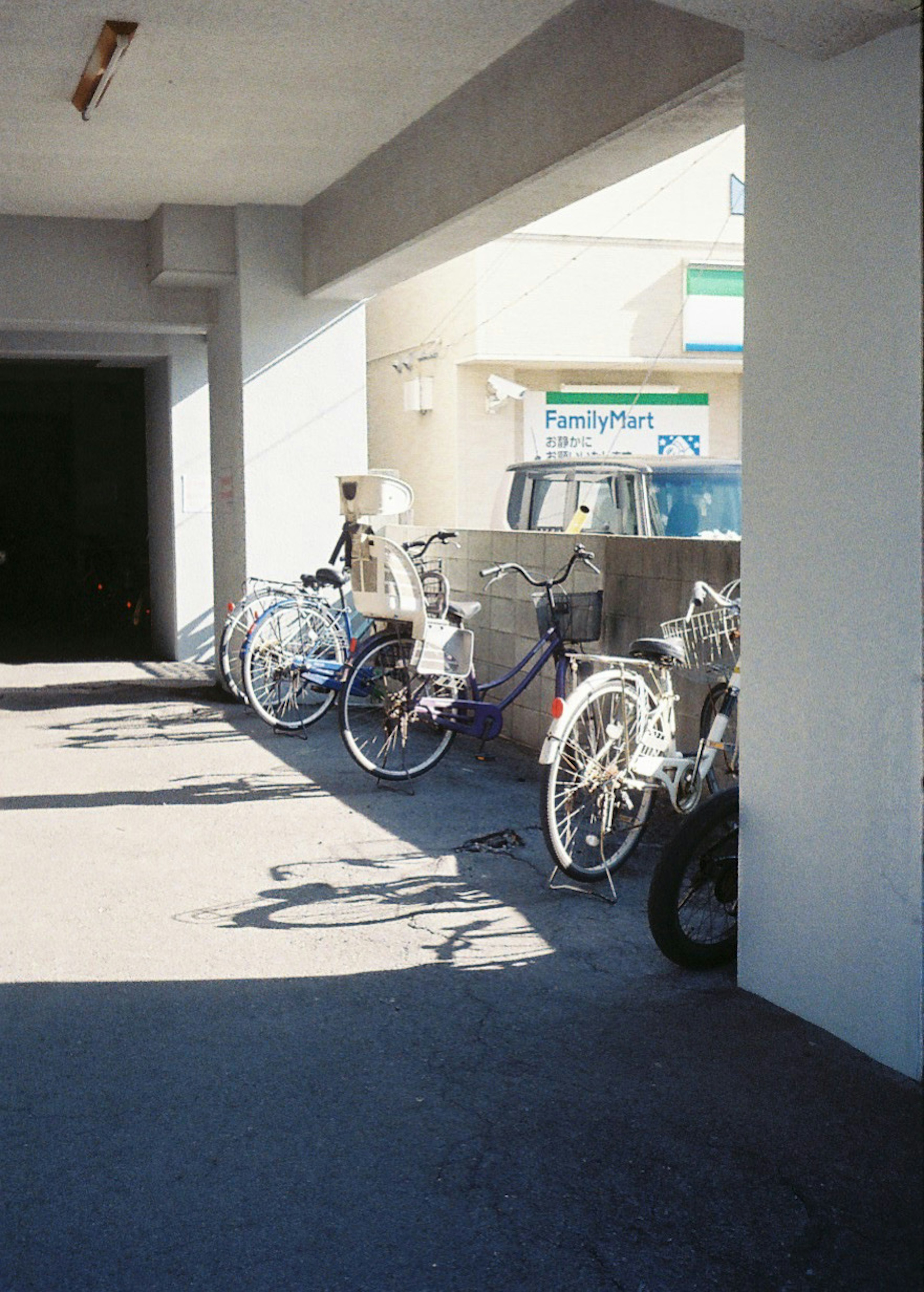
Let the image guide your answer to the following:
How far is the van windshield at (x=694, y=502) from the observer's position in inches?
350

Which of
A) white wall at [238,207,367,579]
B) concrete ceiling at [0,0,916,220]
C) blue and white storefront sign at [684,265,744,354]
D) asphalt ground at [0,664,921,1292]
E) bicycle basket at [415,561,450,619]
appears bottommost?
asphalt ground at [0,664,921,1292]

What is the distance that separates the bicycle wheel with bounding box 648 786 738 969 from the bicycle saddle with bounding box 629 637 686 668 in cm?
94

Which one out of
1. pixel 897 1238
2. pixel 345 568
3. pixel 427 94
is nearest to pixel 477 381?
pixel 345 568

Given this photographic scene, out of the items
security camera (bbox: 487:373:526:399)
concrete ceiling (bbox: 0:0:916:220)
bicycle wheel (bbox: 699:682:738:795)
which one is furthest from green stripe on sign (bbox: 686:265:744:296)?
bicycle wheel (bbox: 699:682:738:795)

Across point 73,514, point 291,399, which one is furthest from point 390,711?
point 73,514

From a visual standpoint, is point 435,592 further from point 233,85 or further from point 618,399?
point 618,399

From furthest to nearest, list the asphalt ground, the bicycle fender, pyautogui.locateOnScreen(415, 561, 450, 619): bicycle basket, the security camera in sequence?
1. the security camera
2. pyautogui.locateOnScreen(415, 561, 450, 619): bicycle basket
3. the bicycle fender
4. the asphalt ground

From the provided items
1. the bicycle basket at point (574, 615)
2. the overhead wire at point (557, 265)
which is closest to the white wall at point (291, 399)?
the bicycle basket at point (574, 615)

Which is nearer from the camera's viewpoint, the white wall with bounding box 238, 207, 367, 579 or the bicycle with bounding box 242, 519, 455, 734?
the bicycle with bounding box 242, 519, 455, 734

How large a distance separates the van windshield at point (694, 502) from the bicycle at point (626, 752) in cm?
363

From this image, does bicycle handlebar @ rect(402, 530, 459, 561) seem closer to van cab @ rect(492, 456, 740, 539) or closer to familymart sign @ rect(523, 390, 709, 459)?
van cab @ rect(492, 456, 740, 539)

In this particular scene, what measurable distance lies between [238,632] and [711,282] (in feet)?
38.1

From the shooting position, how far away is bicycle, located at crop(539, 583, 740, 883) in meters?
4.88

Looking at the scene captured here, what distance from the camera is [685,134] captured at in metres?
5.59
